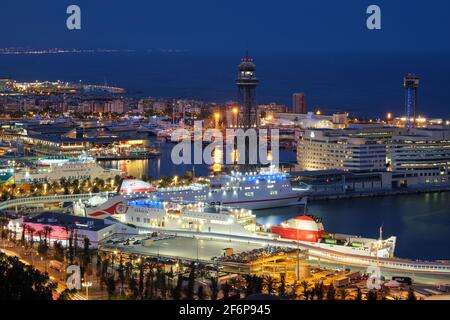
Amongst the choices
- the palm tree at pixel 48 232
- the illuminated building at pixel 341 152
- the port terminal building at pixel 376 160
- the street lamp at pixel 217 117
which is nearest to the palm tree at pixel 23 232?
the palm tree at pixel 48 232

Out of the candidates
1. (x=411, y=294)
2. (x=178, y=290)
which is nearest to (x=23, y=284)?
(x=178, y=290)

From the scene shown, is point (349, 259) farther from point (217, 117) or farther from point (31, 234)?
point (217, 117)

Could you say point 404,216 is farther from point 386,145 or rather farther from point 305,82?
point 305,82

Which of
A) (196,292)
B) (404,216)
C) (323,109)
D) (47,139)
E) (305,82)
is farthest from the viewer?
(305,82)

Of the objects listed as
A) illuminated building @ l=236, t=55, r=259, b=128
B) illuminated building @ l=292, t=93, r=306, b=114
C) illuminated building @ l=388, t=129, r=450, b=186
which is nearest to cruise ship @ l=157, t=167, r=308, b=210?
illuminated building @ l=388, t=129, r=450, b=186
